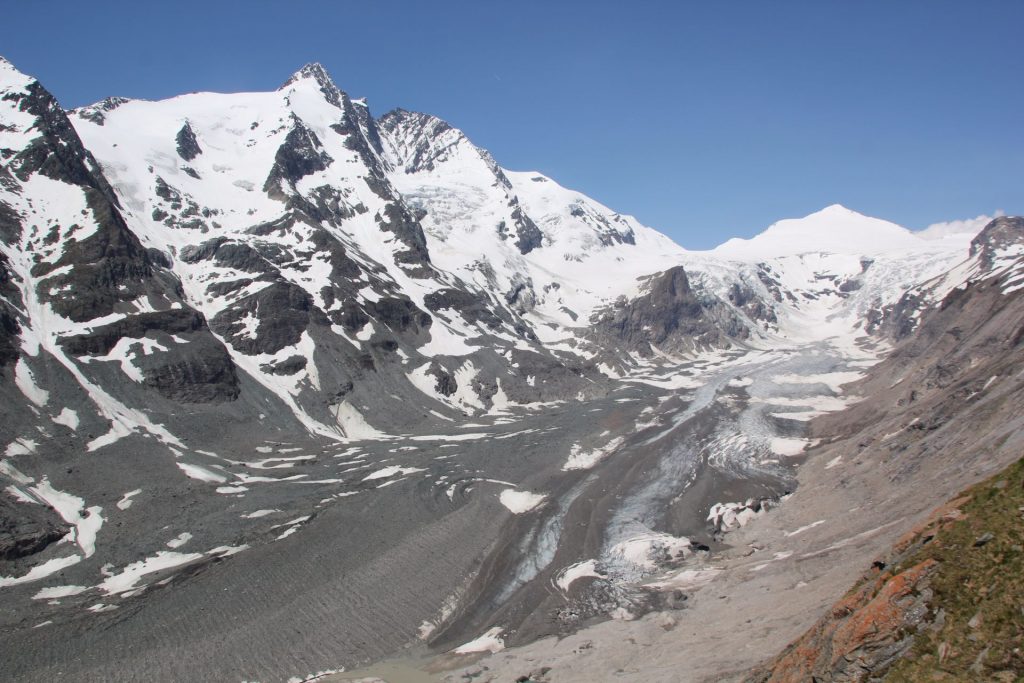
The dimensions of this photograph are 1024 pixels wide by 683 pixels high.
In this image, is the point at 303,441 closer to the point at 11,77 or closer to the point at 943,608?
the point at 943,608

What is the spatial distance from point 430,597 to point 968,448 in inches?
1898

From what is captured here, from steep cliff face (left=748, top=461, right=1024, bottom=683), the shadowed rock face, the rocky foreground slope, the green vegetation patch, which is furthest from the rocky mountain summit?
the green vegetation patch

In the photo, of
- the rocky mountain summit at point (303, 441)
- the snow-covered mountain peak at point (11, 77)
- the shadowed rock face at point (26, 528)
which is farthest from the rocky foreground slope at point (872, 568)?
the snow-covered mountain peak at point (11, 77)

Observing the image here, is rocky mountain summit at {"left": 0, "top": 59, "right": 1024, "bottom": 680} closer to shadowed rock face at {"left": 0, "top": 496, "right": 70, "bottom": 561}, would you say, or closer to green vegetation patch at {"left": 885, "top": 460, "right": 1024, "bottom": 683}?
shadowed rock face at {"left": 0, "top": 496, "right": 70, "bottom": 561}

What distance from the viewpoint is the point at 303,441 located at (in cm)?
11019

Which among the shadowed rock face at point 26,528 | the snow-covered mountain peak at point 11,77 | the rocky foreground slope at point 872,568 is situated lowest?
the rocky foreground slope at point 872,568

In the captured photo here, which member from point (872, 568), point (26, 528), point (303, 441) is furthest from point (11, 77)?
point (872, 568)

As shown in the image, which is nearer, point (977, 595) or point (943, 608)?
point (977, 595)

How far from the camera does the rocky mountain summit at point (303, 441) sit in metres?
54.0

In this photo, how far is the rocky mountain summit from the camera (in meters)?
54.0

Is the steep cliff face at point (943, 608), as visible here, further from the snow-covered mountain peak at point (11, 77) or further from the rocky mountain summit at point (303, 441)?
the snow-covered mountain peak at point (11, 77)

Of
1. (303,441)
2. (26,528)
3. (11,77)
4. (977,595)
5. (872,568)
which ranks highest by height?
(11,77)

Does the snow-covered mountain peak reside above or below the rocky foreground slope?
above

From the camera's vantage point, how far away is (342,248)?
17838cm
